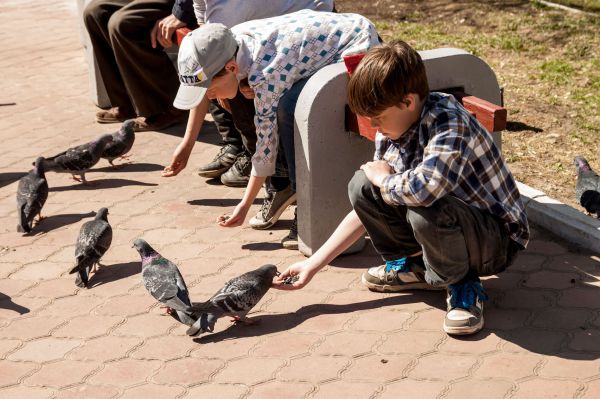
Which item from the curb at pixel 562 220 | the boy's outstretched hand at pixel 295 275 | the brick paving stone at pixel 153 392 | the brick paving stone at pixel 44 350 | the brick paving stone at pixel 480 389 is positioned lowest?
the brick paving stone at pixel 44 350

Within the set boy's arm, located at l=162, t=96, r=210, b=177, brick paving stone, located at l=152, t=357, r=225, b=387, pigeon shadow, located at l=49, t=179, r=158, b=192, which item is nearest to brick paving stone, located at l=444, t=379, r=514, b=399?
brick paving stone, located at l=152, t=357, r=225, b=387

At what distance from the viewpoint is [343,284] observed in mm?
Answer: 5293

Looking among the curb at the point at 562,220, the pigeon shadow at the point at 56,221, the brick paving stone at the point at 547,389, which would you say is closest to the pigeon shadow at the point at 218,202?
the pigeon shadow at the point at 56,221

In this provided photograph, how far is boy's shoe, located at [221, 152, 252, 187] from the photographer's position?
675cm

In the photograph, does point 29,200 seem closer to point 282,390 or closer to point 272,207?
point 272,207

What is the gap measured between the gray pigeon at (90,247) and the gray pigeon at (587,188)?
274cm

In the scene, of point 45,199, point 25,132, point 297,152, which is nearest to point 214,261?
point 297,152

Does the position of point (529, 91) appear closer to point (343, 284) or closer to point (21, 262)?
point (343, 284)

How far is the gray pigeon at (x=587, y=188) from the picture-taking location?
18.7 ft

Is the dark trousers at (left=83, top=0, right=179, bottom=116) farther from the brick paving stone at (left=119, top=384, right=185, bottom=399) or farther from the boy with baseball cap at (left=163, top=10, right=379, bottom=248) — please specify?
the brick paving stone at (left=119, top=384, right=185, bottom=399)

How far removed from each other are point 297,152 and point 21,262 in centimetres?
181

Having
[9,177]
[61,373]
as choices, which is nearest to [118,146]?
[9,177]

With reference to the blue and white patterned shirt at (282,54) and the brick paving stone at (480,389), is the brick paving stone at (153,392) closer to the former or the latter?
the brick paving stone at (480,389)

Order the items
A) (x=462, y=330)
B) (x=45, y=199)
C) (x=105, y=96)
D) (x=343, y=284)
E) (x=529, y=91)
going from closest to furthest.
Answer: (x=462, y=330) → (x=343, y=284) → (x=45, y=199) → (x=529, y=91) → (x=105, y=96)
